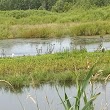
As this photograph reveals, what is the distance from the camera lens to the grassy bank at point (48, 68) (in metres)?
10.4

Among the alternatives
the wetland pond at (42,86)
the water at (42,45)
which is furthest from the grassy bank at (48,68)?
the water at (42,45)

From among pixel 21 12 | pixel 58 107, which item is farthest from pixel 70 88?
pixel 21 12

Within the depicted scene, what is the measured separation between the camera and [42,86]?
33.3 feet

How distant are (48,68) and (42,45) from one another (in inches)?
263

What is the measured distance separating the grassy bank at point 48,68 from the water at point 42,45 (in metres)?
3.48

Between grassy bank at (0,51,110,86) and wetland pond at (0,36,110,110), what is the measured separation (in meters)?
0.39

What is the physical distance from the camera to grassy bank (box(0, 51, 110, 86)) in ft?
34.2

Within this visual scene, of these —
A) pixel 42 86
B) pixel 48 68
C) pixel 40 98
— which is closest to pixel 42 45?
pixel 48 68

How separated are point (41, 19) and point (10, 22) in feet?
7.72

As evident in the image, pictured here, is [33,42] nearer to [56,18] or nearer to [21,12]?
[56,18]

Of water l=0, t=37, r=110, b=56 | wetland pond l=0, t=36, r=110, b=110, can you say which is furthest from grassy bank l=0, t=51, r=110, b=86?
water l=0, t=37, r=110, b=56

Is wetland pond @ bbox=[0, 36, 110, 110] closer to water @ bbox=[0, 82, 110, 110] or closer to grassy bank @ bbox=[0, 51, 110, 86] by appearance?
water @ bbox=[0, 82, 110, 110]

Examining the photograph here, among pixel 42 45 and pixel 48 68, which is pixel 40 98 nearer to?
pixel 48 68

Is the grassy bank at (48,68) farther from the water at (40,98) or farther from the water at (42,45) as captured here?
the water at (42,45)
